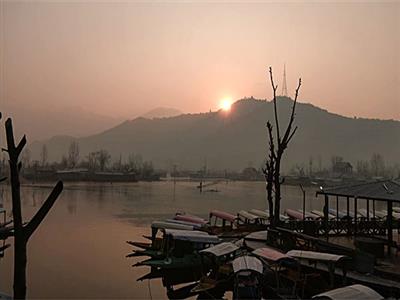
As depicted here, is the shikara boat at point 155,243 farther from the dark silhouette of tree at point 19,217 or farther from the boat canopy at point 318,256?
the dark silhouette of tree at point 19,217

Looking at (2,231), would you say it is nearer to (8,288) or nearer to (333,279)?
(8,288)

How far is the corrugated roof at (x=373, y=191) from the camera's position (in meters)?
14.1

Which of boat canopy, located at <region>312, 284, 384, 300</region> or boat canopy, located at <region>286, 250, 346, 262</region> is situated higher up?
boat canopy, located at <region>286, 250, 346, 262</region>

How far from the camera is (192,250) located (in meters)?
17.9

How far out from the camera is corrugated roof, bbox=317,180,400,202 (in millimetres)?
14106

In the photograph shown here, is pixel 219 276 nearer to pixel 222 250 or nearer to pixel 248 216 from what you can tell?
pixel 222 250

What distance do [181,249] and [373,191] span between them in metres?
7.61

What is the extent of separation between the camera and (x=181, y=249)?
Answer: 58.7 feet

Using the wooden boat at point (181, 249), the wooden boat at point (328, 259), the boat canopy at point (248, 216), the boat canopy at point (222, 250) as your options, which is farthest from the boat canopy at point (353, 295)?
the boat canopy at point (248, 216)

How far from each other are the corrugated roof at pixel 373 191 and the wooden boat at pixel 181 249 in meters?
4.99

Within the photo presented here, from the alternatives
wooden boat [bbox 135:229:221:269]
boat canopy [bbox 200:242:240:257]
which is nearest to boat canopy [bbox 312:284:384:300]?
boat canopy [bbox 200:242:240:257]

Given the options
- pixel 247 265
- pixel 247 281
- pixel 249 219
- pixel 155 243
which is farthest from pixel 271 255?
pixel 249 219

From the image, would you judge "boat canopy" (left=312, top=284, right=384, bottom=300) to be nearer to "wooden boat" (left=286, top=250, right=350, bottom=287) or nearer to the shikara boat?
"wooden boat" (left=286, top=250, right=350, bottom=287)

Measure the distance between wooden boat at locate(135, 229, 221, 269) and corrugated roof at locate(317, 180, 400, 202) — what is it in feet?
16.4
